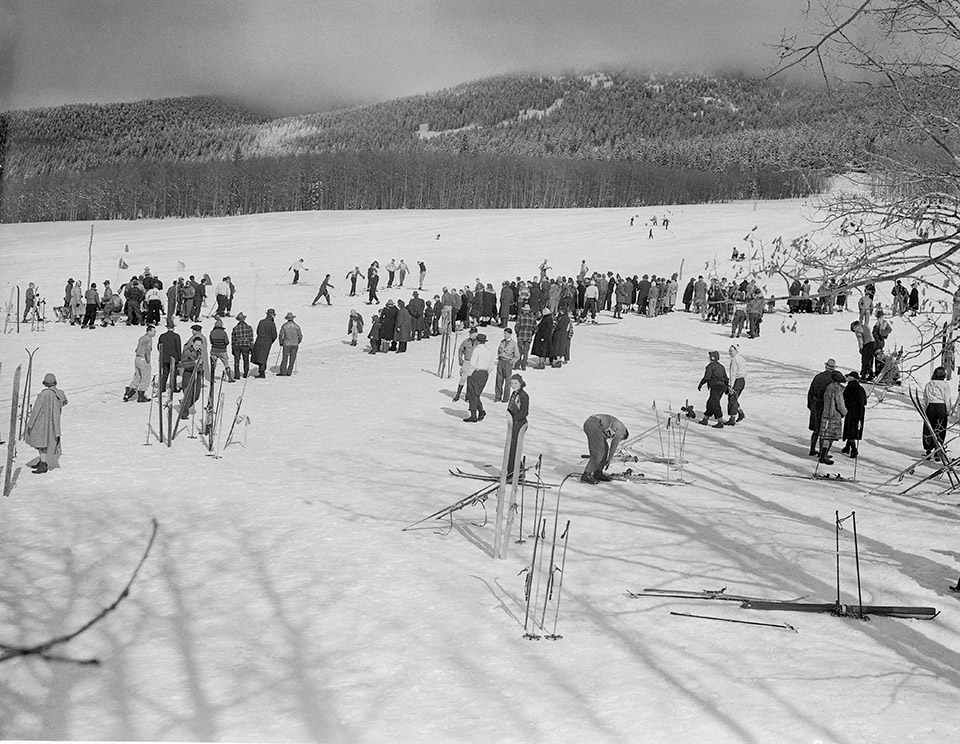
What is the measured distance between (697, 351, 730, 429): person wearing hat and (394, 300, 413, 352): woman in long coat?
8771mm

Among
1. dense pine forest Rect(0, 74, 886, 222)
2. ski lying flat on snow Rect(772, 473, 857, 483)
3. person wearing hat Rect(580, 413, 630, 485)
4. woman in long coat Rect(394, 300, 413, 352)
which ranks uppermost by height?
dense pine forest Rect(0, 74, 886, 222)

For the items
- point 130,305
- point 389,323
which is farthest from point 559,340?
point 130,305

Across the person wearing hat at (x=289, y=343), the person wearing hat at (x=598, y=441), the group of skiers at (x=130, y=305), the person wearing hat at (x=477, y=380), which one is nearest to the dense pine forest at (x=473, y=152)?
the group of skiers at (x=130, y=305)

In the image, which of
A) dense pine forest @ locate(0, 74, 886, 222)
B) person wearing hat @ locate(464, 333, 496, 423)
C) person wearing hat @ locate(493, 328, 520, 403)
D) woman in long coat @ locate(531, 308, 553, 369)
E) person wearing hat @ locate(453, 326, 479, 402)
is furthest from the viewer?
woman in long coat @ locate(531, 308, 553, 369)

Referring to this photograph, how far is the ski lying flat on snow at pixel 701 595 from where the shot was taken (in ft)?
25.3

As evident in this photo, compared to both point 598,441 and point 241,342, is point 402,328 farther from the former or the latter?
point 598,441

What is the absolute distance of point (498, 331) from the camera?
87.8 feet

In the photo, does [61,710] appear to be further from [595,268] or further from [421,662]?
[595,268]

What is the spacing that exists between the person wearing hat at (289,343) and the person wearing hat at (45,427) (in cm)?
824

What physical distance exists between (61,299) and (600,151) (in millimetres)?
59077

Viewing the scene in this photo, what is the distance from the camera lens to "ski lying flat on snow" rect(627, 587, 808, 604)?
25.3 ft

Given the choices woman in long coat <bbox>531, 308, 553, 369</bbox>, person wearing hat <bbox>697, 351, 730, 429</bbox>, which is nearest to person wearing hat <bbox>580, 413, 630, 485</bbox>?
person wearing hat <bbox>697, 351, 730, 429</bbox>

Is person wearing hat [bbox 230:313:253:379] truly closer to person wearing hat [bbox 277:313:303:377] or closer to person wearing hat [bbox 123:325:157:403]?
person wearing hat [bbox 277:313:303:377]

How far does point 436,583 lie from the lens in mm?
7977
